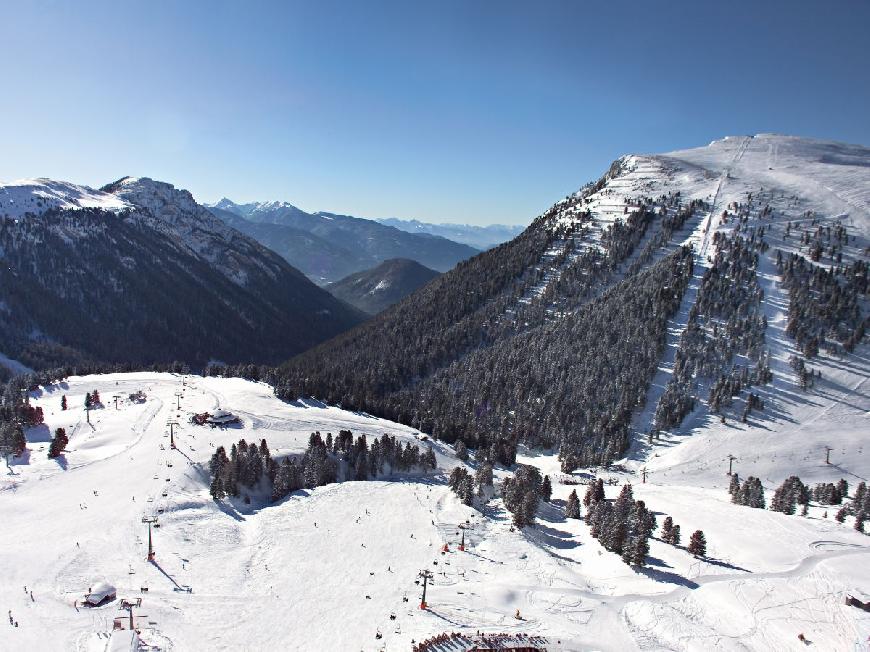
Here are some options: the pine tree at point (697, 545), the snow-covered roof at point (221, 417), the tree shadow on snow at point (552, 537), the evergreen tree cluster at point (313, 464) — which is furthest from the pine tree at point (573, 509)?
the snow-covered roof at point (221, 417)

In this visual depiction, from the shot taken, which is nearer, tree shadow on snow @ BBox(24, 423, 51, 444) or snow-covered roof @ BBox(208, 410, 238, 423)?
tree shadow on snow @ BBox(24, 423, 51, 444)

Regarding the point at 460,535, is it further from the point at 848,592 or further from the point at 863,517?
the point at 863,517

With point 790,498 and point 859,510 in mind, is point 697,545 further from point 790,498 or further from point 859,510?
point 859,510

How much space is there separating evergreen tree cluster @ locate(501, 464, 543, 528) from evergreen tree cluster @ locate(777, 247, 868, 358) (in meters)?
125

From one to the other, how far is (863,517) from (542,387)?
103 m

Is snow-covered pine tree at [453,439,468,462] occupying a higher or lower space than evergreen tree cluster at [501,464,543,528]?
lower

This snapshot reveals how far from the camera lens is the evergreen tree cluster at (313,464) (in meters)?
95.8

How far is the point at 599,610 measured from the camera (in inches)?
2343

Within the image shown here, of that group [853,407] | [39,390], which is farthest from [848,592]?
[39,390]

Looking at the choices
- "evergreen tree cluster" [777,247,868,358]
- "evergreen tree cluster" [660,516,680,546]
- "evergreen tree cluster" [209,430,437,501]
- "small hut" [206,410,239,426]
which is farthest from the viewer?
"evergreen tree cluster" [777,247,868,358]

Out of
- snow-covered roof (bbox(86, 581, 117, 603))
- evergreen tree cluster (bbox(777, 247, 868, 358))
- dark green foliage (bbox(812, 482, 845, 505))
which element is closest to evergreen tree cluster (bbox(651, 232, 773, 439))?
evergreen tree cluster (bbox(777, 247, 868, 358))

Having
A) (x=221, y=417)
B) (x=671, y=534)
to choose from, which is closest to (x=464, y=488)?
(x=671, y=534)

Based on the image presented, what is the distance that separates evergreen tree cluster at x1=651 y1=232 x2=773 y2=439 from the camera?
526ft

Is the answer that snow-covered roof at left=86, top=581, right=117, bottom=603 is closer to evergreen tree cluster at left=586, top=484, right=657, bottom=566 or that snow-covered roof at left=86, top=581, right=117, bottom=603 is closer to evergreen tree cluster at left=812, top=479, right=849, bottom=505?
evergreen tree cluster at left=586, top=484, right=657, bottom=566
